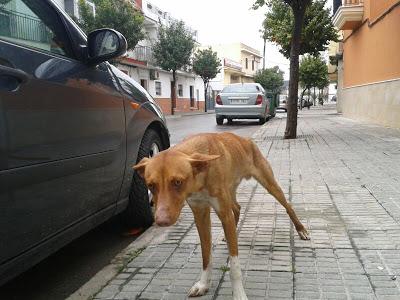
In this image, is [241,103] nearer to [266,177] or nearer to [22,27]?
[266,177]

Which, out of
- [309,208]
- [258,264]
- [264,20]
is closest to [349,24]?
[264,20]

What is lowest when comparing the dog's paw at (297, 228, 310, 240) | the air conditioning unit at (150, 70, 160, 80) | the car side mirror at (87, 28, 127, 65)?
the dog's paw at (297, 228, 310, 240)

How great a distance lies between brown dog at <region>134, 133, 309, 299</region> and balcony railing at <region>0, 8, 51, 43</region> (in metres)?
1.12

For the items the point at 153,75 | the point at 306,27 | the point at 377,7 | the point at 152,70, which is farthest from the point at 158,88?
the point at 377,7

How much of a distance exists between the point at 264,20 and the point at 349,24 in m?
4.73

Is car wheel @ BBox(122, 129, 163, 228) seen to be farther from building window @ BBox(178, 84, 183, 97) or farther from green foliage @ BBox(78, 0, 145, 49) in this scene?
building window @ BBox(178, 84, 183, 97)

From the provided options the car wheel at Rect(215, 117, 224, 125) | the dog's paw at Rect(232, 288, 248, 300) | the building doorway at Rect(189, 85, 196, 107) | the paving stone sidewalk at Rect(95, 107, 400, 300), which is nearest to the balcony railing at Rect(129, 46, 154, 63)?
the building doorway at Rect(189, 85, 196, 107)

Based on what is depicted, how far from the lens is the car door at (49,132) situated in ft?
7.93

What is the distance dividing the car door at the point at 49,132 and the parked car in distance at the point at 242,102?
1513 centimetres

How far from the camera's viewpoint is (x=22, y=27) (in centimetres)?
299

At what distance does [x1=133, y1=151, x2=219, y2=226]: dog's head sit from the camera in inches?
90.0

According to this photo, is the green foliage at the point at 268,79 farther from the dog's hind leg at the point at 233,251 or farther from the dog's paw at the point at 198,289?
the dog's hind leg at the point at 233,251

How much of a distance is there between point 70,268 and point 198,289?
127 centimetres

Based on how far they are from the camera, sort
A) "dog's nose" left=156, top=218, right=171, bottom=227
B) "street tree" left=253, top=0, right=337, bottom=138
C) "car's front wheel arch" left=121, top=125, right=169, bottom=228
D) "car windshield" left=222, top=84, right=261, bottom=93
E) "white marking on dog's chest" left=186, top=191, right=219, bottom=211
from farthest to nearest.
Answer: "street tree" left=253, top=0, right=337, bottom=138, "car windshield" left=222, top=84, right=261, bottom=93, "car's front wheel arch" left=121, top=125, right=169, bottom=228, "white marking on dog's chest" left=186, top=191, right=219, bottom=211, "dog's nose" left=156, top=218, right=171, bottom=227
